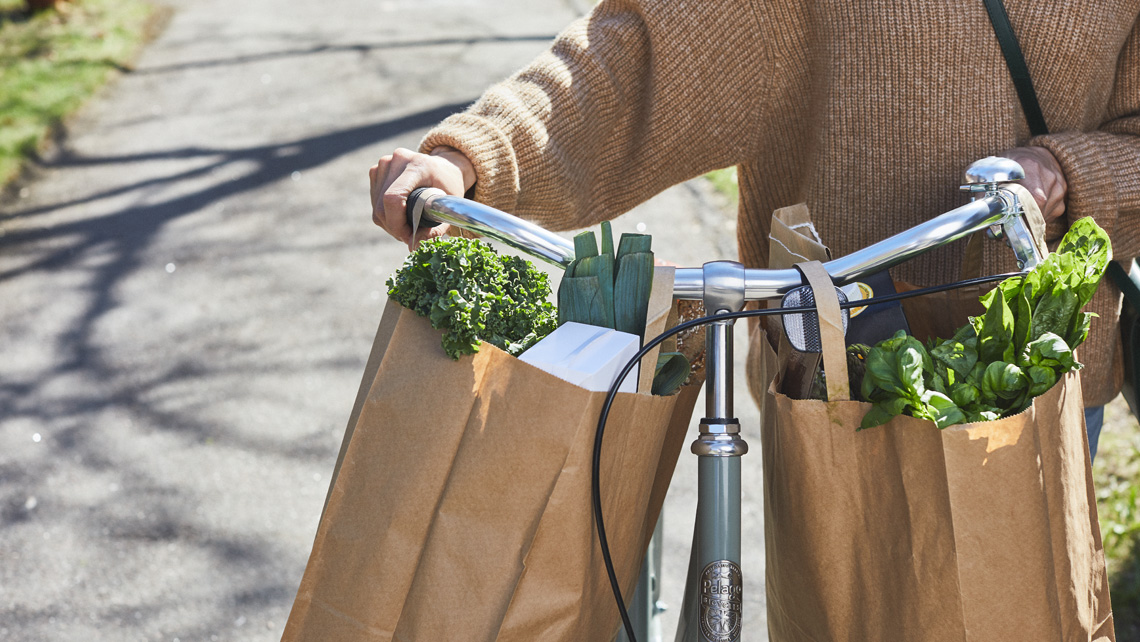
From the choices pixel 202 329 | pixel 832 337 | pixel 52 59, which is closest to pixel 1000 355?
pixel 832 337

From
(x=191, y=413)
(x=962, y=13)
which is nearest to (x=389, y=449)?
(x=962, y=13)

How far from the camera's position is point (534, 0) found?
977cm

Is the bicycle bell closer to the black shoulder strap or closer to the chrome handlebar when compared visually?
the chrome handlebar

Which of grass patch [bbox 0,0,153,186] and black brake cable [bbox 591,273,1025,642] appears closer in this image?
black brake cable [bbox 591,273,1025,642]

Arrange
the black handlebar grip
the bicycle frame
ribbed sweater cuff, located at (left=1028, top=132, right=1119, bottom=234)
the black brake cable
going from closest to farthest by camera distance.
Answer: the black brake cable < the bicycle frame < the black handlebar grip < ribbed sweater cuff, located at (left=1028, top=132, right=1119, bottom=234)

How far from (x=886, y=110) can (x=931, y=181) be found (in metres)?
0.14

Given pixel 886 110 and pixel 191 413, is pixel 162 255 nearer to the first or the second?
pixel 191 413

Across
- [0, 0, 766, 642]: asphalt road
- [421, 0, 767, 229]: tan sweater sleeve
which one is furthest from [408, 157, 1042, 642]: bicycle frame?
[0, 0, 766, 642]: asphalt road

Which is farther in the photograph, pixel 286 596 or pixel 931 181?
pixel 286 596

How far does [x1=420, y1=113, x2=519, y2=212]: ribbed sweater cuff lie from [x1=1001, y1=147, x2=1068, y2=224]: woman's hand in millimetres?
799

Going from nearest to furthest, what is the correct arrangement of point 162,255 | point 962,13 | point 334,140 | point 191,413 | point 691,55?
point 962,13, point 691,55, point 191,413, point 162,255, point 334,140

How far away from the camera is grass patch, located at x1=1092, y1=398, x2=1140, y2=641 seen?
2.77m

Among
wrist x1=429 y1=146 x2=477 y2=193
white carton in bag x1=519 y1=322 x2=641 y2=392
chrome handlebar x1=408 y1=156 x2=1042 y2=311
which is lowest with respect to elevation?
white carton in bag x1=519 y1=322 x2=641 y2=392

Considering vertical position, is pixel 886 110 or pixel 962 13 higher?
pixel 962 13
